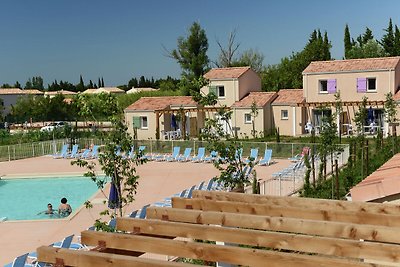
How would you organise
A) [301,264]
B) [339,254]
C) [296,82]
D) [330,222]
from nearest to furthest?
[301,264] < [339,254] < [330,222] < [296,82]

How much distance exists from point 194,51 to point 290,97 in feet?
97.6

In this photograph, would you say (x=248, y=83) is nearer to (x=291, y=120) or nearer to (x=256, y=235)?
(x=291, y=120)

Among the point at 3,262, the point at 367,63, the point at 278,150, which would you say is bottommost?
the point at 3,262

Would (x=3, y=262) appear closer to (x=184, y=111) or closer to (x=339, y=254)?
(x=339, y=254)

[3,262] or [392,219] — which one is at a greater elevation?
[392,219]

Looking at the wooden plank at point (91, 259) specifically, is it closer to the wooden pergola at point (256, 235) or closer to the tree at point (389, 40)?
the wooden pergola at point (256, 235)

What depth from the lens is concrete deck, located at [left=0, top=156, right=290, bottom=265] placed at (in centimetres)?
1475

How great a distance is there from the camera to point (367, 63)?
124ft

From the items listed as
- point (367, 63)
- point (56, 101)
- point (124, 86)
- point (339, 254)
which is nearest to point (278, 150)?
point (367, 63)

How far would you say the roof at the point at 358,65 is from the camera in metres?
37.0

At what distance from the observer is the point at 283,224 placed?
5.27 meters

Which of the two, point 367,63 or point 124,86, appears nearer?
point 367,63

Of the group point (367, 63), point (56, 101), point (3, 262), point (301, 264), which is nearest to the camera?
point (301, 264)

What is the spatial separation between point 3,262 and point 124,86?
4505 inches
